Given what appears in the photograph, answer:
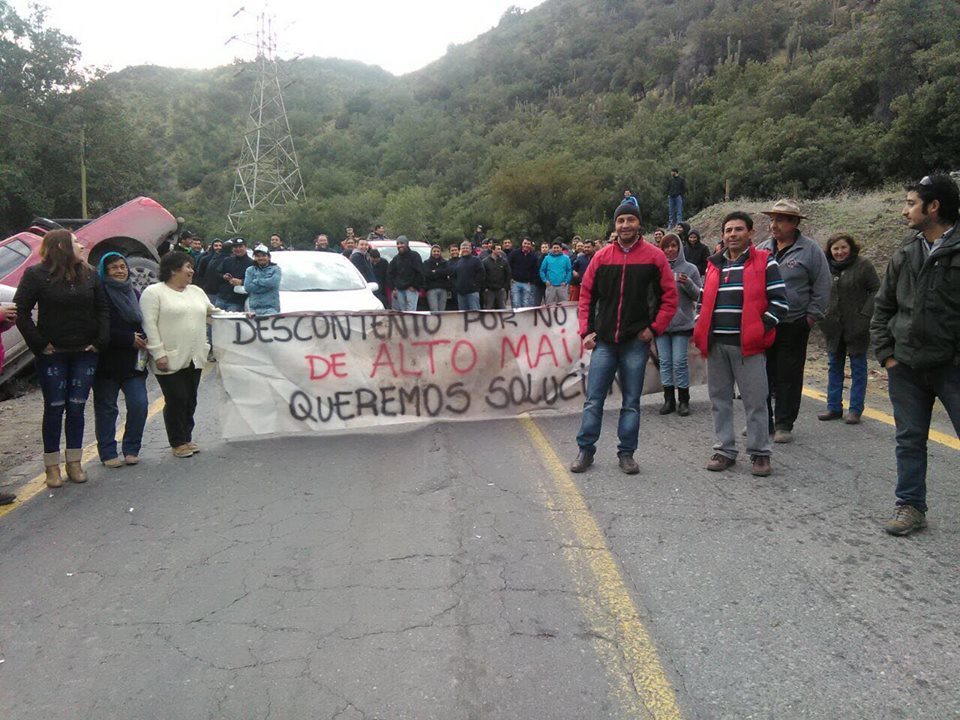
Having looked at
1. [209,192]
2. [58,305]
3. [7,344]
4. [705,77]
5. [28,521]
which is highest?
[705,77]

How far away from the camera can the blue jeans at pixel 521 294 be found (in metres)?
16.0

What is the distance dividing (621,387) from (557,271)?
33.1 ft

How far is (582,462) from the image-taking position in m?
5.65

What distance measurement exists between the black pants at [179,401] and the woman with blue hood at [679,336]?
454cm

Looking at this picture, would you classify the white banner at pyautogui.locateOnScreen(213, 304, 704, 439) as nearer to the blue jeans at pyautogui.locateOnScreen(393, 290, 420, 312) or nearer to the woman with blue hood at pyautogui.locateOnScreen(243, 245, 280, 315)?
the woman with blue hood at pyautogui.locateOnScreen(243, 245, 280, 315)

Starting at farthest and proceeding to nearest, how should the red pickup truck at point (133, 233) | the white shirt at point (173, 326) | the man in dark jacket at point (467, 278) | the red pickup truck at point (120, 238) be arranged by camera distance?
the man in dark jacket at point (467, 278) < the red pickup truck at point (133, 233) < the red pickup truck at point (120, 238) < the white shirt at point (173, 326)

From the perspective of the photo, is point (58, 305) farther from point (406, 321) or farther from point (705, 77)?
point (705, 77)

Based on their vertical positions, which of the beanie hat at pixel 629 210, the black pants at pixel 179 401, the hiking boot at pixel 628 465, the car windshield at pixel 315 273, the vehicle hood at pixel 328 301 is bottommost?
the hiking boot at pixel 628 465

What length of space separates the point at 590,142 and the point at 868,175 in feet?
81.1

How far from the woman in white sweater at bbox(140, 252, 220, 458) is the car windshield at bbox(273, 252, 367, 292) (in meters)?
3.61

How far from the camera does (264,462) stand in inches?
245

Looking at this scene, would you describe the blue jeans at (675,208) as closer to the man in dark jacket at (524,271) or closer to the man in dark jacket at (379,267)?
the man in dark jacket at (524,271)

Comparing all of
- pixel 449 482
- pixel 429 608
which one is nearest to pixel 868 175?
pixel 449 482

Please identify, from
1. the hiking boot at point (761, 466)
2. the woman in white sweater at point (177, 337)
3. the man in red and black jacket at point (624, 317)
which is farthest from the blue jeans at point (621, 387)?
the woman in white sweater at point (177, 337)
